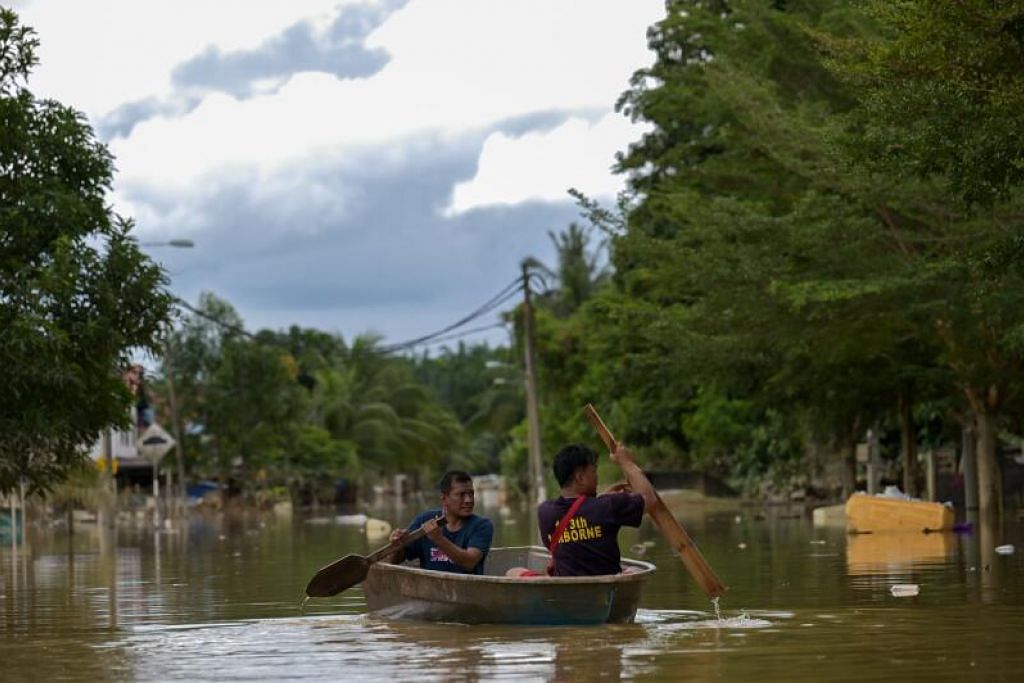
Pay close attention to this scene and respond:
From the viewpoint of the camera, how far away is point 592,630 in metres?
13.8

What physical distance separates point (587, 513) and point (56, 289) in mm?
10585

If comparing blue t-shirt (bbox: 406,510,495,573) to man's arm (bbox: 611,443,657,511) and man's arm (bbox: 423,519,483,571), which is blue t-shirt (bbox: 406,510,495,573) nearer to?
man's arm (bbox: 423,519,483,571)

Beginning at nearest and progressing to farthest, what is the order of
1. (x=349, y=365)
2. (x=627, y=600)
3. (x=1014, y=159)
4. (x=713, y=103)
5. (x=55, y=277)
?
(x=627, y=600) → (x=1014, y=159) → (x=55, y=277) → (x=713, y=103) → (x=349, y=365)

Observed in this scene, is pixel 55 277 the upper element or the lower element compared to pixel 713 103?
lower

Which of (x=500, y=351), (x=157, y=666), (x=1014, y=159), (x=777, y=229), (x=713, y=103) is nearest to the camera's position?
(x=157, y=666)

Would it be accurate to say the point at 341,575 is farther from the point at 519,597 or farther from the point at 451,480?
the point at 519,597

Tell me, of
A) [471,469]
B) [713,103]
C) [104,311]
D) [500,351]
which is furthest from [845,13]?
[471,469]

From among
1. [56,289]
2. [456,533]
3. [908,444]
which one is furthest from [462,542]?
[908,444]

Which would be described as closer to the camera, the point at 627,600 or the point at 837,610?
the point at 627,600

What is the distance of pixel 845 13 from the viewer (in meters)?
31.6

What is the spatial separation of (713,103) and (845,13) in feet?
26.2

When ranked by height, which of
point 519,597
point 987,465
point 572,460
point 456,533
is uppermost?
point 572,460

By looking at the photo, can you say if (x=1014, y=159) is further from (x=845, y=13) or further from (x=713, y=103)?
(x=713, y=103)

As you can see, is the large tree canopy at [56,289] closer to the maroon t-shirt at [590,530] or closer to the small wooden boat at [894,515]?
the maroon t-shirt at [590,530]
